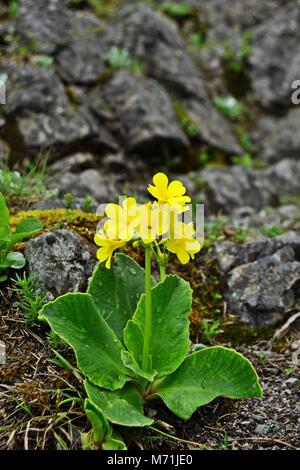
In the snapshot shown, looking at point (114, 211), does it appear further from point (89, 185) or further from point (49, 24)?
point (49, 24)

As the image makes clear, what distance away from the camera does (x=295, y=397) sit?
259 cm

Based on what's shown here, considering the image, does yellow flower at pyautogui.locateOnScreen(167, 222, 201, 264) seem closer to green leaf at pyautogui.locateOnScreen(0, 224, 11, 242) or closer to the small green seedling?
the small green seedling

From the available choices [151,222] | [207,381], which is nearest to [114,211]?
[151,222]

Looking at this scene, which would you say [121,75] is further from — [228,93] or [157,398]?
[157,398]

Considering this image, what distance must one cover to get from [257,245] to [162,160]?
248 cm

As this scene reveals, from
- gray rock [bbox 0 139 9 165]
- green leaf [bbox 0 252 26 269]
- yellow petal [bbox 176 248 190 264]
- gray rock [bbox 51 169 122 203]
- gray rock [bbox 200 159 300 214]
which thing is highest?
yellow petal [bbox 176 248 190 264]

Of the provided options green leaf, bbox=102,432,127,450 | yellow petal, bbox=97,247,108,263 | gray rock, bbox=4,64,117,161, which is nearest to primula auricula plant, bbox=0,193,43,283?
yellow petal, bbox=97,247,108,263

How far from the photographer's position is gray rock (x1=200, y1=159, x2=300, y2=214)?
18.7 ft

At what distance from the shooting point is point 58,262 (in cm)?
282

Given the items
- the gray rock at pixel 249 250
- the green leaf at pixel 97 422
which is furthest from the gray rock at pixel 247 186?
the green leaf at pixel 97 422

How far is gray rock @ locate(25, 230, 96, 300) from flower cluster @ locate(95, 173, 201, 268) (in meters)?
0.58

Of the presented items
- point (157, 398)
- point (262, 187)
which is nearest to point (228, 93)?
point (262, 187)

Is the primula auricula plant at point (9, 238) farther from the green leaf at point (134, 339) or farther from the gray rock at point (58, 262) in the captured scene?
the green leaf at point (134, 339)

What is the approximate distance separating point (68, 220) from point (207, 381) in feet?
4.49
